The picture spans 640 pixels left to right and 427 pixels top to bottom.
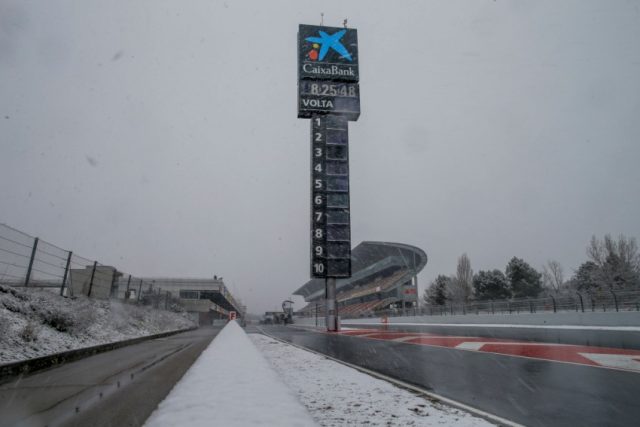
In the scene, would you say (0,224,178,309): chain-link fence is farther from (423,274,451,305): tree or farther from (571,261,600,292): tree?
(423,274,451,305): tree

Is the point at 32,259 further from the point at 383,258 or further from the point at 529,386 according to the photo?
the point at 383,258

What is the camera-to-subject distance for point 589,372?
6.03 metres

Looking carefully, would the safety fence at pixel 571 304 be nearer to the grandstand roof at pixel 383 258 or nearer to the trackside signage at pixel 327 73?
the trackside signage at pixel 327 73

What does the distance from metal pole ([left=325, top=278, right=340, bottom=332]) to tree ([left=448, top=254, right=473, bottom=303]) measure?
5354 centimetres

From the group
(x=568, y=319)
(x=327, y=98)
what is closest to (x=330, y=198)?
(x=327, y=98)

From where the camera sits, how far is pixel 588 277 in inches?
2046

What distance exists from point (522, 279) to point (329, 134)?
160 feet

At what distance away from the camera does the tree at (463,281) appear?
237 feet

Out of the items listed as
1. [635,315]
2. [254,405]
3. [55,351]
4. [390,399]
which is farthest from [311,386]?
[635,315]

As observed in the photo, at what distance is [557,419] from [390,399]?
5.74 feet

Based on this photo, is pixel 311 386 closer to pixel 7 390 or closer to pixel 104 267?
pixel 7 390

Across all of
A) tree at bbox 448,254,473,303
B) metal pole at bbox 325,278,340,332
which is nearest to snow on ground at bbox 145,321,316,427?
metal pole at bbox 325,278,340,332

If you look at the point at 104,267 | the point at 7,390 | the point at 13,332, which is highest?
the point at 104,267

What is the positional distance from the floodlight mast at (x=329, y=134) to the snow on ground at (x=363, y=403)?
58.2ft
